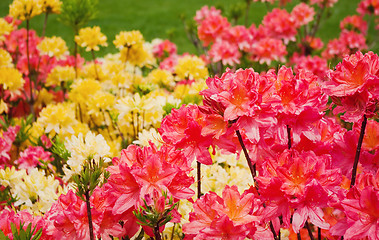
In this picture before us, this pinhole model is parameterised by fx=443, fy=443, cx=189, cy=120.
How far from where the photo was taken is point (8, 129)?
2033 mm

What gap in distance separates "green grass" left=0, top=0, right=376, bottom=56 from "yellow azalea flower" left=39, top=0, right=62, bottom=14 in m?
4.26

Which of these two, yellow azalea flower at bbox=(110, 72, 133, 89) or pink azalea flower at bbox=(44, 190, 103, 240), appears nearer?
pink azalea flower at bbox=(44, 190, 103, 240)

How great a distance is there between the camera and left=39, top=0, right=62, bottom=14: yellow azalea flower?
240cm

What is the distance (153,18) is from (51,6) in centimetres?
621

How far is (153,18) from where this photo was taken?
27.9 feet

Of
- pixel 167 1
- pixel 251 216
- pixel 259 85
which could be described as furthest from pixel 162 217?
pixel 167 1

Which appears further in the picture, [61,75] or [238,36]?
[238,36]

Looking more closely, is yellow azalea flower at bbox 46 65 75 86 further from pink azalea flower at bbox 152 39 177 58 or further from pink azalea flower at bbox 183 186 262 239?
pink azalea flower at bbox 183 186 262 239

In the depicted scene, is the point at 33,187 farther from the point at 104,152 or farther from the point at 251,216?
the point at 251,216

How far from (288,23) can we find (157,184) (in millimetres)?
2662

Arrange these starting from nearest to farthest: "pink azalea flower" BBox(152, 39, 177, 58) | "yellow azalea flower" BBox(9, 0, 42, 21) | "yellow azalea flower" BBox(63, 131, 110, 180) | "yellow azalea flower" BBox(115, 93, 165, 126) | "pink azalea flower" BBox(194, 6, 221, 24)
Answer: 1. "yellow azalea flower" BBox(63, 131, 110, 180)
2. "yellow azalea flower" BBox(115, 93, 165, 126)
3. "yellow azalea flower" BBox(9, 0, 42, 21)
4. "pink azalea flower" BBox(194, 6, 221, 24)
5. "pink azalea flower" BBox(152, 39, 177, 58)

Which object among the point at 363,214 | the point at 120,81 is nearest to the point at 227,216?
the point at 363,214

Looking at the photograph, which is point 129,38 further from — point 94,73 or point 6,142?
point 6,142

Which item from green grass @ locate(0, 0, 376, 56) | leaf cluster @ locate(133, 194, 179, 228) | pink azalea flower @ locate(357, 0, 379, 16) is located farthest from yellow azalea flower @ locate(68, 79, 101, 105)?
green grass @ locate(0, 0, 376, 56)
